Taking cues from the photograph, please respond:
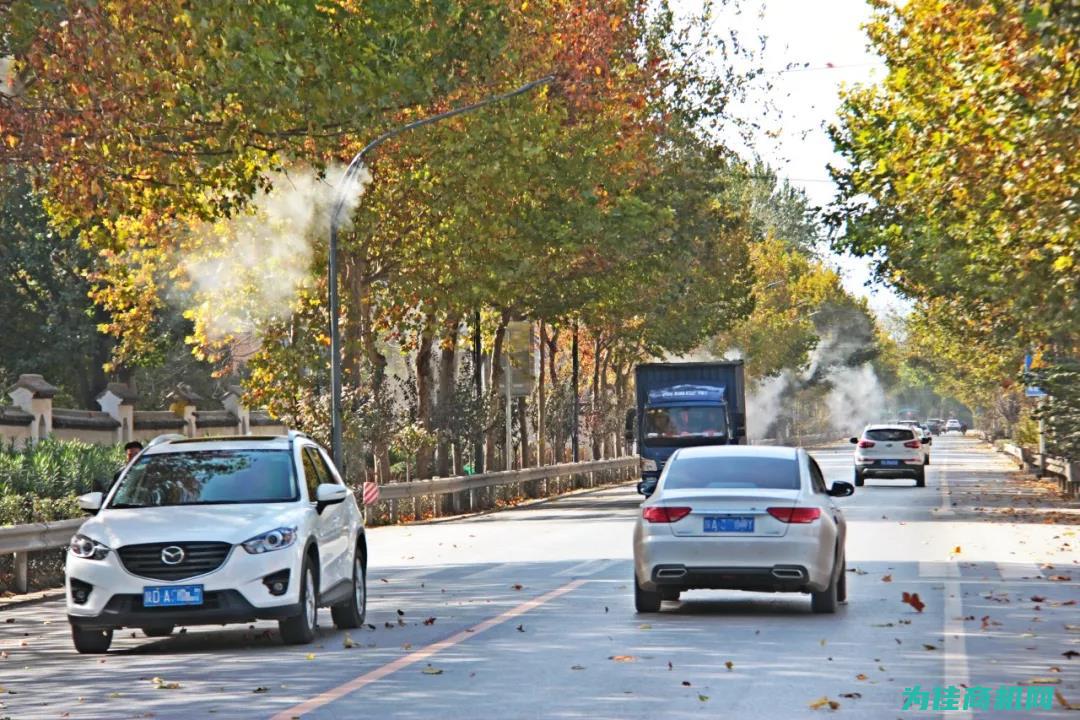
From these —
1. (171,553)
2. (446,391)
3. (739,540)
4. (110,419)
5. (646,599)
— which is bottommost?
(646,599)

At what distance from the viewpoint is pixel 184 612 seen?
573 inches

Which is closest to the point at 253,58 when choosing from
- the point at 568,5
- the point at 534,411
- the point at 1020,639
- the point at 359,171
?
the point at 1020,639

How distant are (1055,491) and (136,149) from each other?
115ft

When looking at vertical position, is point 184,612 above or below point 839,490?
below

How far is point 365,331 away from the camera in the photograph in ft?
145

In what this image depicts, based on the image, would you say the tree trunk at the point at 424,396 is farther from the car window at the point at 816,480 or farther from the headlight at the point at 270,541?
the headlight at the point at 270,541

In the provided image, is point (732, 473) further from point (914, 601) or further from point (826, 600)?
point (914, 601)

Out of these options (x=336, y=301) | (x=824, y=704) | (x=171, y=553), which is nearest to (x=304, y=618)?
(x=171, y=553)

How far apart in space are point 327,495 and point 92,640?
2135 mm

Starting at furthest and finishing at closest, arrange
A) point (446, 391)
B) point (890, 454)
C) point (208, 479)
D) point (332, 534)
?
point (890, 454), point (446, 391), point (332, 534), point (208, 479)

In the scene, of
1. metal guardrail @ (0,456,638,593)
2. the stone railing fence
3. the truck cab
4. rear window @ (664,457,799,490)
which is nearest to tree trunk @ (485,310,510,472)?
metal guardrail @ (0,456,638,593)

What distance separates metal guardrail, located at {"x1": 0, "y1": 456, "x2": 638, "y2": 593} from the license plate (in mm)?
8244

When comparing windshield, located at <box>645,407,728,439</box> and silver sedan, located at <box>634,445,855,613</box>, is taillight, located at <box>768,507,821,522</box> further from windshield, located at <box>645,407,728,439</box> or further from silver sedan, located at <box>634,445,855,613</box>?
windshield, located at <box>645,407,728,439</box>

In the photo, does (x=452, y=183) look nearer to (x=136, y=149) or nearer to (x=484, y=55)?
(x=484, y=55)
